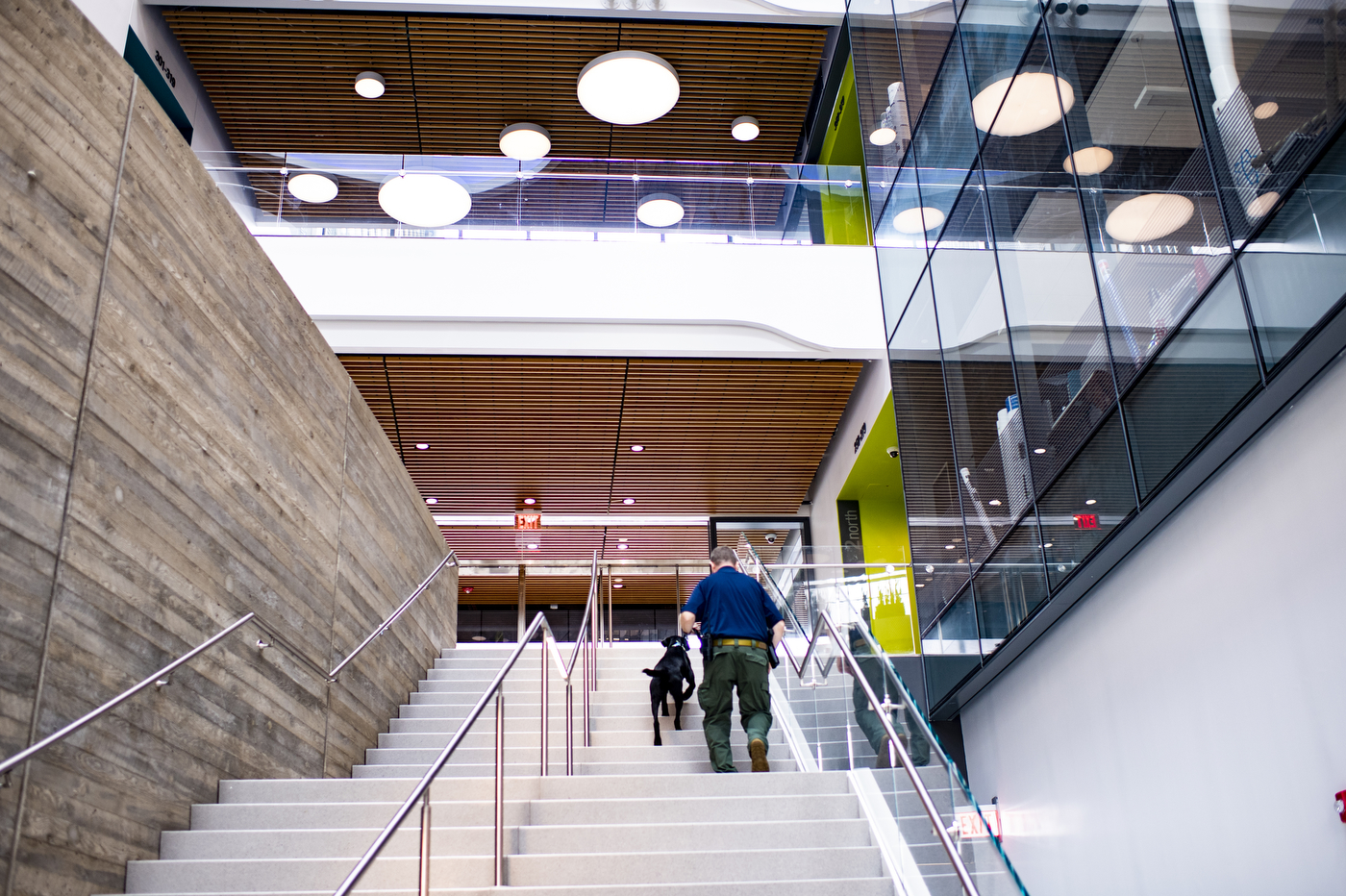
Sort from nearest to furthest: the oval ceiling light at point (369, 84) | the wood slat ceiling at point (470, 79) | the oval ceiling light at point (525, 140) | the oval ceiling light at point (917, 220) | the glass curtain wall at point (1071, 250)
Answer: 1. the glass curtain wall at point (1071, 250)
2. the oval ceiling light at point (917, 220)
3. the wood slat ceiling at point (470, 79)
4. the oval ceiling light at point (369, 84)
5. the oval ceiling light at point (525, 140)

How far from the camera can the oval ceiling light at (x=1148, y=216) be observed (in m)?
4.91

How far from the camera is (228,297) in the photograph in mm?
5398

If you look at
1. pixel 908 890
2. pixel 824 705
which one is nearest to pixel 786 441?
pixel 824 705

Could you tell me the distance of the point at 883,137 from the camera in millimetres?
9266

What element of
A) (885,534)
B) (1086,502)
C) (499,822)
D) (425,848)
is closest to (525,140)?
(885,534)

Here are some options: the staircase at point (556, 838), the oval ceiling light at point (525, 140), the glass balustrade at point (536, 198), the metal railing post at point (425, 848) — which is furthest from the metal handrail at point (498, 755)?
the oval ceiling light at point (525, 140)

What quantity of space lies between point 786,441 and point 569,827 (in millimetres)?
9599

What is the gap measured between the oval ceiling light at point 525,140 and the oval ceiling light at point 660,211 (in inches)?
94.0

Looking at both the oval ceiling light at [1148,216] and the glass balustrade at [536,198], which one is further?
the glass balustrade at [536,198]

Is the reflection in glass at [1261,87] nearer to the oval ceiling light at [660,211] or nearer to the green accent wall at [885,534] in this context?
the green accent wall at [885,534]

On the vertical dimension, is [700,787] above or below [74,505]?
below

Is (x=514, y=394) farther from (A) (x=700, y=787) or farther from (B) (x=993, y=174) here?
(A) (x=700, y=787)

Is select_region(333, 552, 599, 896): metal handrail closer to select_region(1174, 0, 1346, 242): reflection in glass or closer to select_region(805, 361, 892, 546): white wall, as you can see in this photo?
→ select_region(1174, 0, 1346, 242): reflection in glass

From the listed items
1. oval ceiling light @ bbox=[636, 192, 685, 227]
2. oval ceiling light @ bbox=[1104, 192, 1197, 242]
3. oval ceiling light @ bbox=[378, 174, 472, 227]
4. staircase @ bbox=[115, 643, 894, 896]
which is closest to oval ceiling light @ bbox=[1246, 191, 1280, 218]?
oval ceiling light @ bbox=[1104, 192, 1197, 242]
